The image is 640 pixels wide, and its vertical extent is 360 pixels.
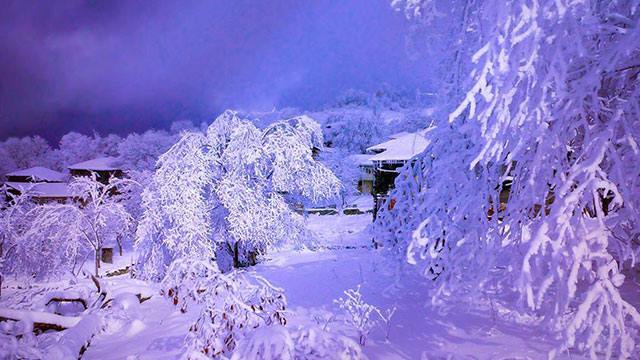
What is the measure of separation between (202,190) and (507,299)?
9102 millimetres

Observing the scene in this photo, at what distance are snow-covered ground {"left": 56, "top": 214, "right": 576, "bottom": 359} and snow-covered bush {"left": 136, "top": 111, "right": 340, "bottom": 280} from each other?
2242 millimetres

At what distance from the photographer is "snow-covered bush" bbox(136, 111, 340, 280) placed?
37.6 feet

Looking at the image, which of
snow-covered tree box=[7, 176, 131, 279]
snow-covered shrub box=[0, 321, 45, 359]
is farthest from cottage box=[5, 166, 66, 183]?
snow-covered shrub box=[0, 321, 45, 359]

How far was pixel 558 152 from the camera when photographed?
3.29 meters

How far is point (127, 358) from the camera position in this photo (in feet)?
17.4

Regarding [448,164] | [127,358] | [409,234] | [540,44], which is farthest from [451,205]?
[127,358]

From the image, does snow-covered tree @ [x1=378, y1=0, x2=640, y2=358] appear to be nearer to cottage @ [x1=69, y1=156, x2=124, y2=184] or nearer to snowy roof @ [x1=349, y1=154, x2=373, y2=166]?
snowy roof @ [x1=349, y1=154, x2=373, y2=166]

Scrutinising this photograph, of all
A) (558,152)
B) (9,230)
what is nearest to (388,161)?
(558,152)

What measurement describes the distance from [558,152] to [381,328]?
12.8 feet

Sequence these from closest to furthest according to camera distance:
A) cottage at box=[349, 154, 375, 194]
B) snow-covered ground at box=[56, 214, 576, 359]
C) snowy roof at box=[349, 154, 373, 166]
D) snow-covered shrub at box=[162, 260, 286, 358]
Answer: snow-covered shrub at box=[162, 260, 286, 358]
snow-covered ground at box=[56, 214, 576, 359]
snowy roof at box=[349, 154, 373, 166]
cottage at box=[349, 154, 375, 194]

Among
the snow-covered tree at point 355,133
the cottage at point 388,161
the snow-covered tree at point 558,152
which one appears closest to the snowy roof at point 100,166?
the snow-covered tree at point 355,133

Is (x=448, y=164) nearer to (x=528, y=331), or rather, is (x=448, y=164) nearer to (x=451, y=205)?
(x=451, y=205)

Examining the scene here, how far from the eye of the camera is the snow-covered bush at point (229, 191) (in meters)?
11.5

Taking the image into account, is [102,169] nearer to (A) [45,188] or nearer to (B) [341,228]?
(A) [45,188]
